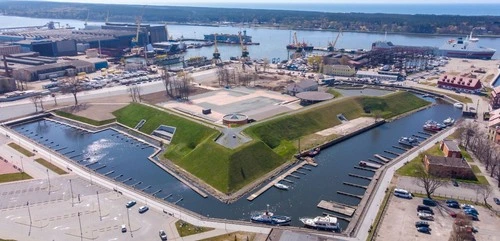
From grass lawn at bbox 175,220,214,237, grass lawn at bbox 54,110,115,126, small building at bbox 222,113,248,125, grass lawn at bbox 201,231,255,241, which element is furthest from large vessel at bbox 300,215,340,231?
grass lawn at bbox 54,110,115,126

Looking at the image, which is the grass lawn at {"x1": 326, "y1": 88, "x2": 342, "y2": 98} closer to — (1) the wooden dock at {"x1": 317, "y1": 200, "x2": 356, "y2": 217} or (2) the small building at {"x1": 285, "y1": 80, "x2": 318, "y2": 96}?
(2) the small building at {"x1": 285, "y1": 80, "x2": 318, "y2": 96}

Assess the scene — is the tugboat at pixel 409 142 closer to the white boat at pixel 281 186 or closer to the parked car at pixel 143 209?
the white boat at pixel 281 186

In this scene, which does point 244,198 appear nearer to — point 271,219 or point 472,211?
point 271,219

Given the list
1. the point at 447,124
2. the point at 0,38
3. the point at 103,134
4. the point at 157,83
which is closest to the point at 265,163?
the point at 103,134

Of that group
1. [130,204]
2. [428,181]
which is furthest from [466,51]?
[130,204]

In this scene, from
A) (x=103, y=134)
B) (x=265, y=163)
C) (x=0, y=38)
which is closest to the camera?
(x=265, y=163)

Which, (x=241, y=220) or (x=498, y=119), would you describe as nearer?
(x=241, y=220)

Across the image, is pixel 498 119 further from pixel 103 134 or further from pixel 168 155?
pixel 103 134
